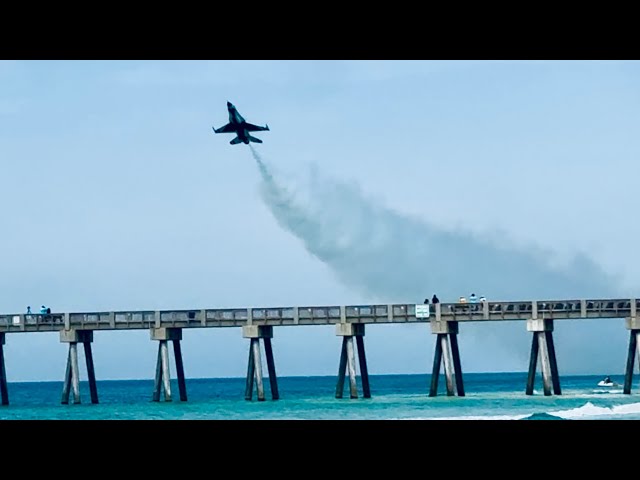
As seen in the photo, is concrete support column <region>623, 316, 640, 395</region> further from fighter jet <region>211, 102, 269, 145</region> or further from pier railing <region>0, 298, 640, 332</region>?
fighter jet <region>211, 102, 269, 145</region>

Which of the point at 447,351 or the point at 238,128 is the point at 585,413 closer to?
the point at 447,351

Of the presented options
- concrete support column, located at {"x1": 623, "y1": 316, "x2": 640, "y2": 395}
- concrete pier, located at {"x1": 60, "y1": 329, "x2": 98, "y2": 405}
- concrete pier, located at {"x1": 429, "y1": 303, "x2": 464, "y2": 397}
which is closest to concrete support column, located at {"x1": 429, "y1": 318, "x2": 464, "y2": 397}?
concrete pier, located at {"x1": 429, "y1": 303, "x2": 464, "y2": 397}

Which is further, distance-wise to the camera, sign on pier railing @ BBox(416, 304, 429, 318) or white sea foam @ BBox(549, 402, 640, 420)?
sign on pier railing @ BBox(416, 304, 429, 318)

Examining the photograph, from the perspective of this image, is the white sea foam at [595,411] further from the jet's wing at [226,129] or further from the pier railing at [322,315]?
the jet's wing at [226,129]

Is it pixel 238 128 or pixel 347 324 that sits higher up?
pixel 238 128

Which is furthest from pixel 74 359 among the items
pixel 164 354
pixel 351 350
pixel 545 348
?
pixel 545 348

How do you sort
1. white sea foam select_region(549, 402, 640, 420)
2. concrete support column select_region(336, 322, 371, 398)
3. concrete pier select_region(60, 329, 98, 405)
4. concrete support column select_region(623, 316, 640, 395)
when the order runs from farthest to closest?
concrete pier select_region(60, 329, 98, 405) < concrete support column select_region(336, 322, 371, 398) < concrete support column select_region(623, 316, 640, 395) < white sea foam select_region(549, 402, 640, 420)
